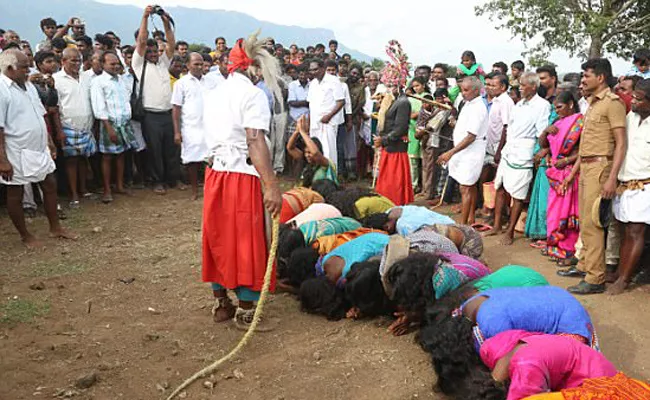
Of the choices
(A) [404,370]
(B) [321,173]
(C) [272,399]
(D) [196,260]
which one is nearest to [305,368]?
(C) [272,399]

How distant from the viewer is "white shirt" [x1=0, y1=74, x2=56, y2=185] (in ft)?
17.0

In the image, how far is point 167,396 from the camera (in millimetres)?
3029

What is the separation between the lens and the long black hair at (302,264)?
4297 mm

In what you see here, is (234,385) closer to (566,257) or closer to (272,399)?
(272,399)

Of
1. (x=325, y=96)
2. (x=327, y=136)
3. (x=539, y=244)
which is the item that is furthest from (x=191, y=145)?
(x=539, y=244)

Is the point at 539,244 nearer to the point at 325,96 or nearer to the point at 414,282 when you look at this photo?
the point at 414,282

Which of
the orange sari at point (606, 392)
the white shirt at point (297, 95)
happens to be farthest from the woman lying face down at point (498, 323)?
→ the white shirt at point (297, 95)

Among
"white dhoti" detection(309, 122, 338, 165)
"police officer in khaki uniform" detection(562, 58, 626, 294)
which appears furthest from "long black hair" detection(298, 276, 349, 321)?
"white dhoti" detection(309, 122, 338, 165)

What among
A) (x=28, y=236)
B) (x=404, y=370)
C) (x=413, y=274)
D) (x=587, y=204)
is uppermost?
(x=587, y=204)

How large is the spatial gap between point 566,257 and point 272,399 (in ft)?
11.3

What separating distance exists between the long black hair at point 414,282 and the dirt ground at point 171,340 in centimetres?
29

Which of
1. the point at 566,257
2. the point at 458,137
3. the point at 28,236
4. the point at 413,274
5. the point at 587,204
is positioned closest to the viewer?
the point at 413,274

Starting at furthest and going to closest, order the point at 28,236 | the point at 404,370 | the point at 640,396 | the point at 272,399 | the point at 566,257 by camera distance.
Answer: the point at 28,236, the point at 566,257, the point at 404,370, the point at 272,399, the point at 640,396

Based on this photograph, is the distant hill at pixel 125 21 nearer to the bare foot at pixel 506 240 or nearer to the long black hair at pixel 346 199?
the bare foot at pixel 506 240
